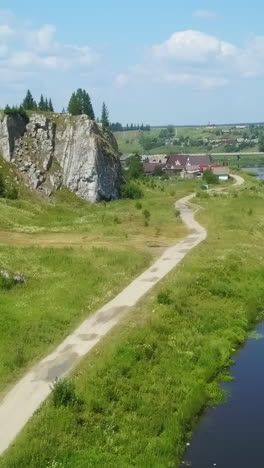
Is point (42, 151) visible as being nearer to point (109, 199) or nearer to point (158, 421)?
point (109, 199)

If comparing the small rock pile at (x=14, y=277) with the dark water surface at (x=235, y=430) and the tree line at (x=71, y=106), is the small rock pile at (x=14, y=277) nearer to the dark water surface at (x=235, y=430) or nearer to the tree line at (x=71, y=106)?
the dark water surface at (x=235, y=430)

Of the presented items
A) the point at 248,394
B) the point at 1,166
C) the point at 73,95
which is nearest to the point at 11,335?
the point at 248,394

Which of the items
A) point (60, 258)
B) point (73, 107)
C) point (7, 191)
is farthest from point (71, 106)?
point (60, 258)

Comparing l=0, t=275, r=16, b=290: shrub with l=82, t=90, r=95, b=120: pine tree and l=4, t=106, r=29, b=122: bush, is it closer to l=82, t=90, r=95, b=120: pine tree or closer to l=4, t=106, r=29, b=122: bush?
l=4, t=106, r=29, b=122: bush

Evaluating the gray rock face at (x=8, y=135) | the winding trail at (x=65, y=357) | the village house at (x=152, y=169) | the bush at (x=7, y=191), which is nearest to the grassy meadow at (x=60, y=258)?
the winding trail at (x=65, y=357)

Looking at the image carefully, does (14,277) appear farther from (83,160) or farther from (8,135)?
(83,160)
